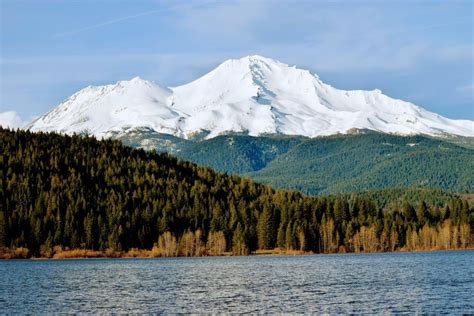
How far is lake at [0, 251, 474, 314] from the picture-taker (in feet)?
340

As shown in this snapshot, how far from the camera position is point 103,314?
99.1 meters

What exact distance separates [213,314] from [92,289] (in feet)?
127

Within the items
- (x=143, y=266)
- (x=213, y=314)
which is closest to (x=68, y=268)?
(x=143, y=266)

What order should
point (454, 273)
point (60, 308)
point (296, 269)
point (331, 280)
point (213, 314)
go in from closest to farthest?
point (213, 314), point (60, 308), point (331, 280), point (454, 273), point (296, 269)

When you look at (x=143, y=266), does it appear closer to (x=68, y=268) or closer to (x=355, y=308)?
(x=68, y=268)

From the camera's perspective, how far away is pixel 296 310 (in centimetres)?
9869

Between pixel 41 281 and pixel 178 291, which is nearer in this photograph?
pixel 178 291

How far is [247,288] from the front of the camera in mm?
128750

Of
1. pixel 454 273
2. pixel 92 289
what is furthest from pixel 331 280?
pixel 92 289

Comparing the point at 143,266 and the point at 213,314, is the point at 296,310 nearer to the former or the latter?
the point at 213,314

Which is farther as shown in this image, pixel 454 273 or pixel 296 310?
pixel 454 273

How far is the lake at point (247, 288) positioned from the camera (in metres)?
104

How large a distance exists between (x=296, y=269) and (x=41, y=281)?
5265 centimetres

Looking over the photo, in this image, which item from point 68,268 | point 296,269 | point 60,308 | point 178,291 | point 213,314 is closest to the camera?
point 213,314
